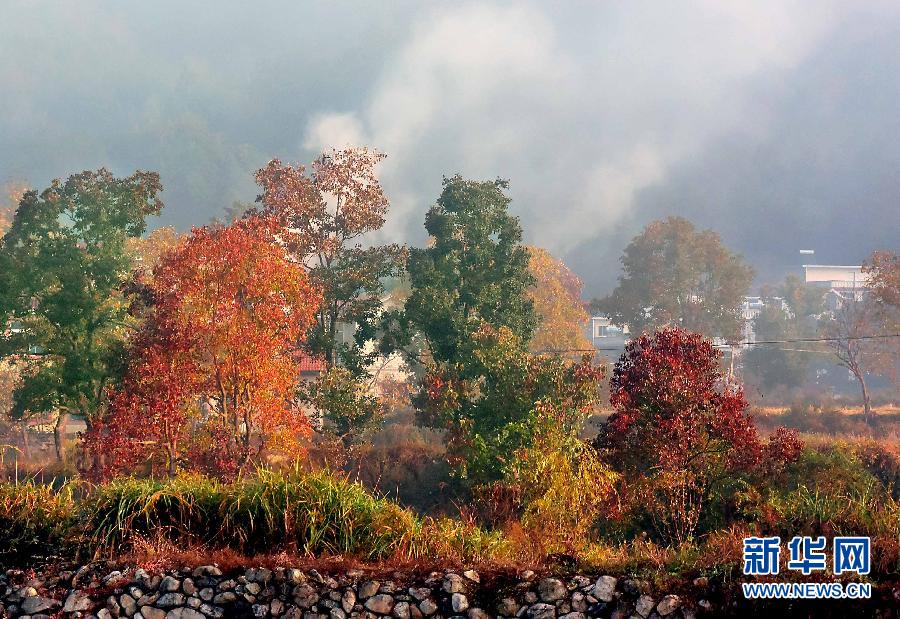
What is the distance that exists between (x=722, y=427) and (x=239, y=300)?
1218cm

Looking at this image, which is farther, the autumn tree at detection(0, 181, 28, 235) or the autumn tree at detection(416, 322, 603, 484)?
the autumn tree at detection(0, 181, 28, 235)

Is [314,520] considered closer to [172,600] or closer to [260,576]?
[260,576]

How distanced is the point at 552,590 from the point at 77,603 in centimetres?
509

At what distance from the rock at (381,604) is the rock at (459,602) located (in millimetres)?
637

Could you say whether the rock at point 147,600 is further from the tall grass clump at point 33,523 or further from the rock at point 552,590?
the rock at point 552,590

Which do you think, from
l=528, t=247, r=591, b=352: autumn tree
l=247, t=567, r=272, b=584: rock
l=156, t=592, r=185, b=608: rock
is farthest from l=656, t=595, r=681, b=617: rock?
l=528, t=247, r=591, b=352: autumn tree

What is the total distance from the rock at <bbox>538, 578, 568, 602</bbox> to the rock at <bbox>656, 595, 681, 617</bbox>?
36.5 inches

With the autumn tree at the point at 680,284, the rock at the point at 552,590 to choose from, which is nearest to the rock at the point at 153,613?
the rock at the point at 552,590

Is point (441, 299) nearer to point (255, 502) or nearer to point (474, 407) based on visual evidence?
point (474, 407)

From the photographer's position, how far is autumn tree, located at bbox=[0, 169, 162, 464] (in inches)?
1088

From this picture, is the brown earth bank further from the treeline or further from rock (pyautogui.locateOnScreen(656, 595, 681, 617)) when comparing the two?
the treeline

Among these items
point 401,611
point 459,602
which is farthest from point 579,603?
point 401,611

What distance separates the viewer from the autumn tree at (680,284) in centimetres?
6606

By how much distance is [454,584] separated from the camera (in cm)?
884
